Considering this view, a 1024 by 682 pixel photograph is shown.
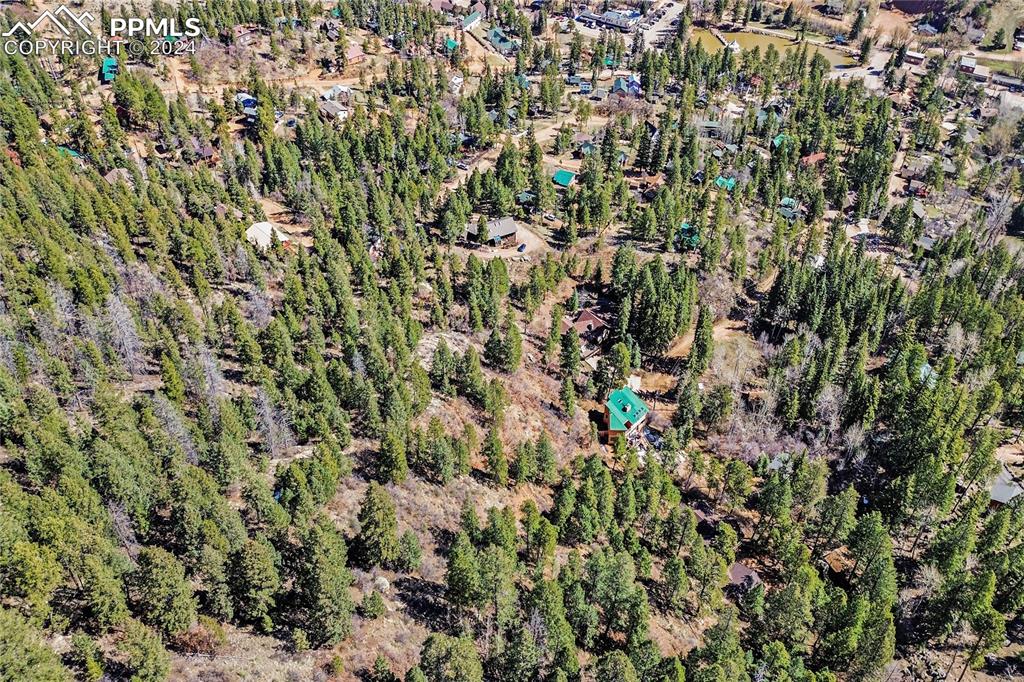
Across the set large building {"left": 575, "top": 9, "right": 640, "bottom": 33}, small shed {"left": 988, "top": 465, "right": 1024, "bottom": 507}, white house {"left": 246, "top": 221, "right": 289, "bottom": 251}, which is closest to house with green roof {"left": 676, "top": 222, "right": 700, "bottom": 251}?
small shed {"left": 988, "top": 465, "right": 1024, "bottom": 507}

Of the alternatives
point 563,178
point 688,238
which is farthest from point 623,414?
point 563,178

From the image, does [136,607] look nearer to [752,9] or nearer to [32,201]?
[32,201]

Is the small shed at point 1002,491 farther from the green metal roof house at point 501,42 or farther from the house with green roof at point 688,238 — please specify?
the green metal roof house at point 501,42

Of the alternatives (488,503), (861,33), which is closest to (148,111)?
(488,503)

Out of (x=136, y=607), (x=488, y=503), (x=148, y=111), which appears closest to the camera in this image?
(x=136, y=607)

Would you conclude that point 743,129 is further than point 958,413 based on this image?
Yes

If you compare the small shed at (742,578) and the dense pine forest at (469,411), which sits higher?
the dense pine forest at (469,411)

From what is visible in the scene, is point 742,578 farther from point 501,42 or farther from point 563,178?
point 501,42

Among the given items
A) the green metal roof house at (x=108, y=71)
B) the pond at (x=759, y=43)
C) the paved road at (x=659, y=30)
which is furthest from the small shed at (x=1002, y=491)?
the green metal roof house at (x=108, y=71)
